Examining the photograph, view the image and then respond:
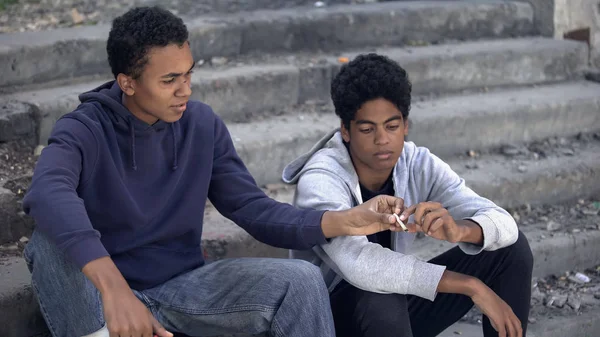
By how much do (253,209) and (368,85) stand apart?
2.07 ft

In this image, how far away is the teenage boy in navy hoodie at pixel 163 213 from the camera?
2.70 meters

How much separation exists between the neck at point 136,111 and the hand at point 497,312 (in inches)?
51.2

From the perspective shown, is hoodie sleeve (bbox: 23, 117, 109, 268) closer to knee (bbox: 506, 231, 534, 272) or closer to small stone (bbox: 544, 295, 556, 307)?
knee (bbox: 506, 231, 534, 272)

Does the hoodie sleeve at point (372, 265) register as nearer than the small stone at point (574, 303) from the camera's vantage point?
Yes

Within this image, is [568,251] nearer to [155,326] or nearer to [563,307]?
[563,307]

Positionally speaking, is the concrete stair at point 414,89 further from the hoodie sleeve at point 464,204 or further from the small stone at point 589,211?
the hoodie sleeve at point 464,204

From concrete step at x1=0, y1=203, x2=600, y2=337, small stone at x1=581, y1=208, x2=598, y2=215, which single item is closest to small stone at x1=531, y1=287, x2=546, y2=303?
concrete step at x1=0, y1=203, x2=600, y2=337

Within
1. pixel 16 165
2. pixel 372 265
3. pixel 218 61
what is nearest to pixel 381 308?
pixel 372 265

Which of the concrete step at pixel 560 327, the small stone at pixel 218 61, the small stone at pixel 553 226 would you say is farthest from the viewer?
the small stone at pixel 218 61

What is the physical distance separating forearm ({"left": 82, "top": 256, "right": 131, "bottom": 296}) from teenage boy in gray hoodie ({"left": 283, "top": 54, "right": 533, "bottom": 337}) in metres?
0.84

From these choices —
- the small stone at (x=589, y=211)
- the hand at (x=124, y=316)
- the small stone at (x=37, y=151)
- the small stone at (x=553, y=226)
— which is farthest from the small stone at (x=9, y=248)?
the small stone at (x=589, y=211)

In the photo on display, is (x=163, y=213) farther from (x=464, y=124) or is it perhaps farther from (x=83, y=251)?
(x=464, y=124)

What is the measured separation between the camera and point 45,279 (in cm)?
270

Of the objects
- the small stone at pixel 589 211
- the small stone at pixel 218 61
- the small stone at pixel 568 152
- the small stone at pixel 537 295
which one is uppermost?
the small stone at pixel 218 61
